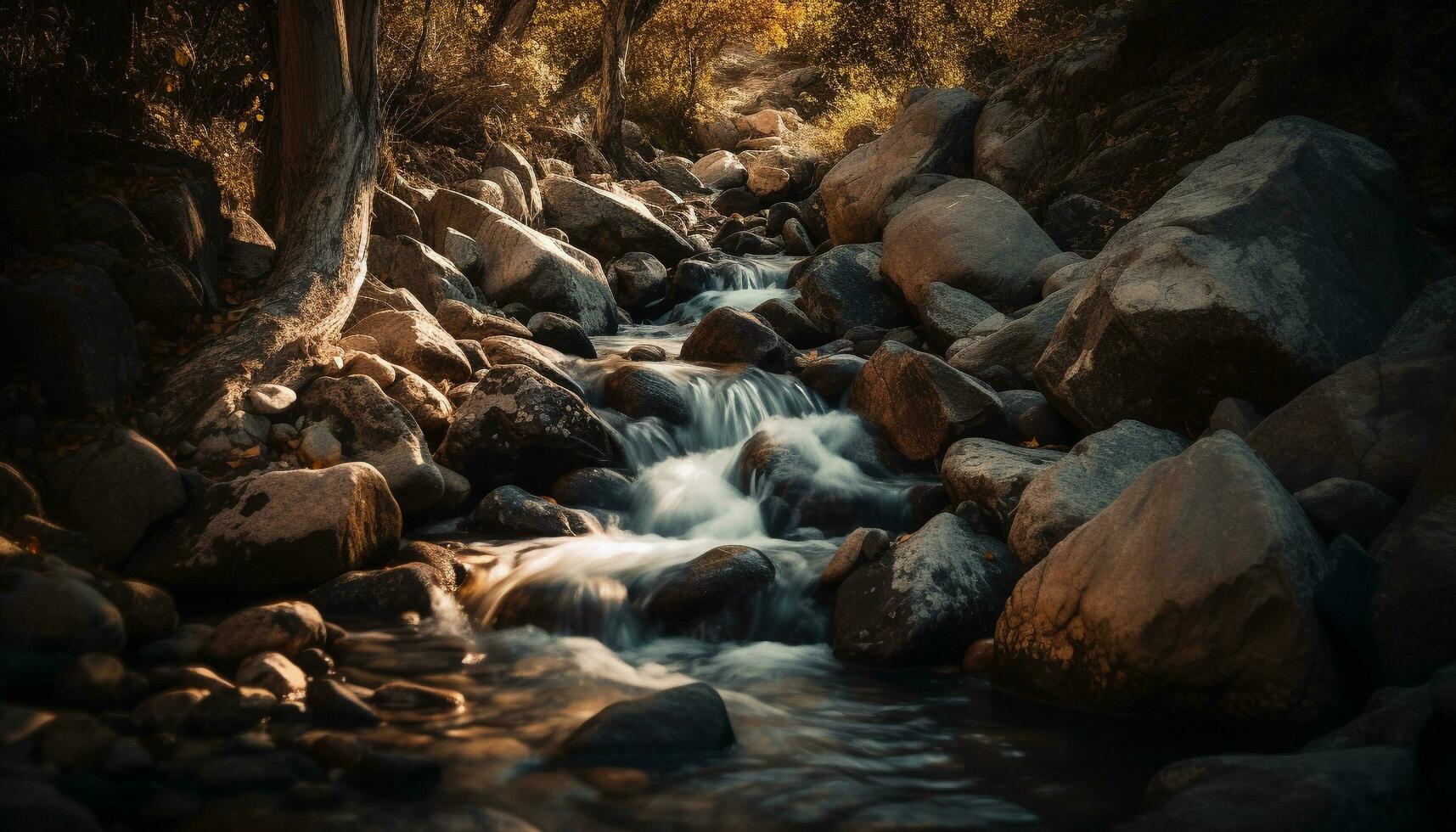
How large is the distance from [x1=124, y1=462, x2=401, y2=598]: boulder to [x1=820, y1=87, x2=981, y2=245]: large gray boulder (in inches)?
365

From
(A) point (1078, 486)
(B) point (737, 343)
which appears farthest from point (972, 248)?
(A) point (1078, 486)

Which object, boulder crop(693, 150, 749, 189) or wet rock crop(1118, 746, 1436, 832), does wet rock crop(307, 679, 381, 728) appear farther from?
boulder crop(693, 150, 749, 189)

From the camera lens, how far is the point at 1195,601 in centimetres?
359

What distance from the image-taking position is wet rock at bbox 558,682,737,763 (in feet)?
11.7

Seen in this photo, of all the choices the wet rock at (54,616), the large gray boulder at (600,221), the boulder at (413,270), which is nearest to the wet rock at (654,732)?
the wet rock at (54,616)

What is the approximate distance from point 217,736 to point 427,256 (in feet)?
22.8

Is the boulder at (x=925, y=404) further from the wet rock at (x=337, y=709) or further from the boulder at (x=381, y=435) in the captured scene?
the wet rock at (x=337, y=709)

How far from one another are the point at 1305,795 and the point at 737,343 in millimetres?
7166

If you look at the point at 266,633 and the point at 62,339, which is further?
the point at 62,339

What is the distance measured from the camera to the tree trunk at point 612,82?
1931cm

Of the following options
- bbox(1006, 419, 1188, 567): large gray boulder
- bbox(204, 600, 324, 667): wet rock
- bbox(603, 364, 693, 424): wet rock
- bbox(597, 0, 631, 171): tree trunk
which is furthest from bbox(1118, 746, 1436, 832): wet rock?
bbox(597, 0, 631, 171): tree trunk

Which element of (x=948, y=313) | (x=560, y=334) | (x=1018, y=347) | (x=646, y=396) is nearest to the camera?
(x=1018, y=347)

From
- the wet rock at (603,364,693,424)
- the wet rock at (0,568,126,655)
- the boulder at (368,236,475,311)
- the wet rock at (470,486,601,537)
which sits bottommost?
the wet rock at (0,568,126,655)

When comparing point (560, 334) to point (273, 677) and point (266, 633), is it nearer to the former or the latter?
point (266, 633)
